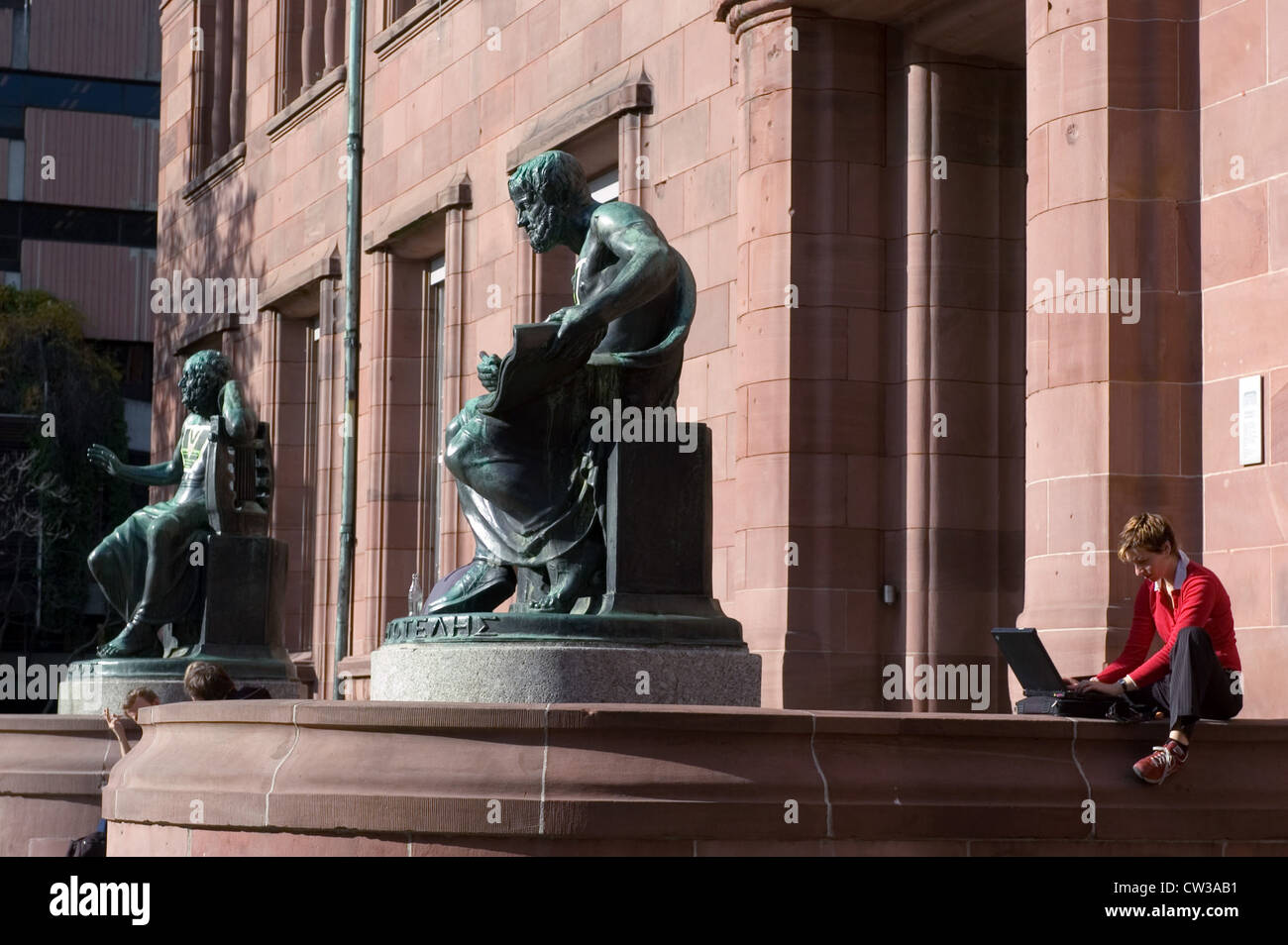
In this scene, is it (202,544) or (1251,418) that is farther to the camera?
(202,544)

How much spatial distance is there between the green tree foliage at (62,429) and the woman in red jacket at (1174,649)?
141 ft

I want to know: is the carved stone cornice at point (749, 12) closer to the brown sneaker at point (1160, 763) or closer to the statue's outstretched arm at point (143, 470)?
the statue's outstretched arm at point (143, 470)

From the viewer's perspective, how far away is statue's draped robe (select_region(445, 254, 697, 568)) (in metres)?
9.40

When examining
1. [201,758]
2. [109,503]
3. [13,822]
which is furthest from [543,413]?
[109,503]

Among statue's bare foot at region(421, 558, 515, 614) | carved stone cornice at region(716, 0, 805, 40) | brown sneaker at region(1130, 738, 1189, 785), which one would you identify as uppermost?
carved stone cornice at region(716, 0, 805, 40)

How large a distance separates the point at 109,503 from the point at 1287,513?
145ft

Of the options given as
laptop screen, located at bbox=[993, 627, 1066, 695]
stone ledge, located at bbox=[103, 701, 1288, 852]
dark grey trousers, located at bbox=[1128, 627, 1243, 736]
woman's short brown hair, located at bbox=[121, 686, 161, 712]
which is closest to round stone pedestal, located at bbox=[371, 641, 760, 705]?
stone ledge, located at bbox=[103, 701, 1288, 852]

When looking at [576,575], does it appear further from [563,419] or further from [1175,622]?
[1175,622]

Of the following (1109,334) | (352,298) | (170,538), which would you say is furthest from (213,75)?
(1109,334)

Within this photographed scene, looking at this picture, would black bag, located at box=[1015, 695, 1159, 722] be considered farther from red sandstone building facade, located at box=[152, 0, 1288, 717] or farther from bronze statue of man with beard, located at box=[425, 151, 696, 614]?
red sandstone building facade, located at box=[152, 0, 1288, 717]

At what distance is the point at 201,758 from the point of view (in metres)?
8.34

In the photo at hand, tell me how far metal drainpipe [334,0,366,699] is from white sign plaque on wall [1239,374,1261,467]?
13480 mm

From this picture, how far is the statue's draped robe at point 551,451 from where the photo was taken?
30.8 ft

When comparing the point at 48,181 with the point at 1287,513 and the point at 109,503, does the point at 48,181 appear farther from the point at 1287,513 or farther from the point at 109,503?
the point at 1287,513
